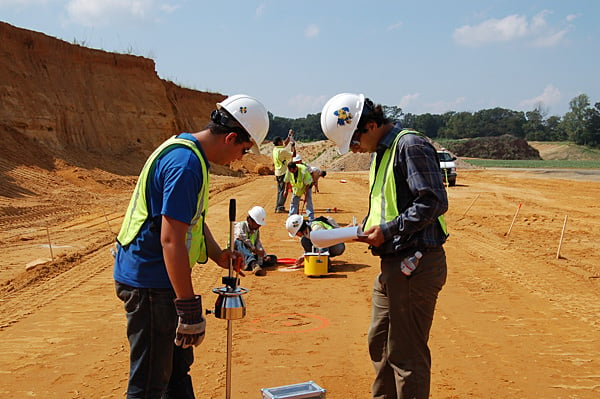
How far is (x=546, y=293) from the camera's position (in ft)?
28.4

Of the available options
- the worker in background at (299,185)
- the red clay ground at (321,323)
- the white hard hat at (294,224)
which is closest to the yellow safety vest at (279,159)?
the worker in background at (299,185)

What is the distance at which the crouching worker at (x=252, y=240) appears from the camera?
32.2 ft

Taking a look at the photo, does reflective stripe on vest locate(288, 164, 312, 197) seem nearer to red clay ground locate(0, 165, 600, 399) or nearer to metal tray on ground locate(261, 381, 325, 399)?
red clay ground locate(0, 165, 600, 399)

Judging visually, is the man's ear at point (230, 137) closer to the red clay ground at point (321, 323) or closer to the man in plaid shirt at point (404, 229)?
the man in plaid shirt at point (404, 229)

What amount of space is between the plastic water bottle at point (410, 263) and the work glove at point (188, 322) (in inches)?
51.0

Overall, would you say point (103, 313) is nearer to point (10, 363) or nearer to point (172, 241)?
point (10, 363)

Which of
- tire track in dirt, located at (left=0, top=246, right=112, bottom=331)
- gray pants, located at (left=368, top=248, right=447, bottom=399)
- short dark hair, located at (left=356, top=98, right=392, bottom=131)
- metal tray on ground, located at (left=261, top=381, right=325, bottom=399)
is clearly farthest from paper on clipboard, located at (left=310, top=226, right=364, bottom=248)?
tire track in dirt, located at (left=0, top=246, right=112, bottom=331)

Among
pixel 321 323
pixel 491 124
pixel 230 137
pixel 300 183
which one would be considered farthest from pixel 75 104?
pixel 491 124

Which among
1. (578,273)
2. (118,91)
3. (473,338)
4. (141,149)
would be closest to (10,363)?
(473,338)

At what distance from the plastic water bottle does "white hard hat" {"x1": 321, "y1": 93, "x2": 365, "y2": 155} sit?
0.86m

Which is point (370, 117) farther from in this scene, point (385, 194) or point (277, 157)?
point (277, 157)

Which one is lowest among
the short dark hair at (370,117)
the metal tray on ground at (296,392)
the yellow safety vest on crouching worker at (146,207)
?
the metal tray on ground at (296,392)

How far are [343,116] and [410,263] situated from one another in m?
1.09

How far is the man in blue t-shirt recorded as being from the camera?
124 inches
